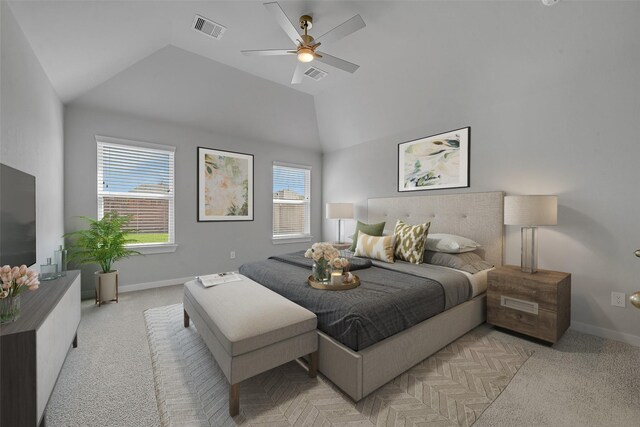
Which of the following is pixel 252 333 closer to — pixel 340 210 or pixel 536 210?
pixel 536 210

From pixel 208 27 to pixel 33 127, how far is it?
1.76 meters

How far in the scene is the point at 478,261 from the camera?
116 inches

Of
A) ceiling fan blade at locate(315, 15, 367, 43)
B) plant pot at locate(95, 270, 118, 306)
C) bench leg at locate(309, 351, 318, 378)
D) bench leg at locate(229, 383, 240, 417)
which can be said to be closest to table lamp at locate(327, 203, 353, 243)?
ceiling fan blade at locate(315, 15, 367, 43)

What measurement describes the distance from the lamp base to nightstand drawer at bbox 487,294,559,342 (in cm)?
40

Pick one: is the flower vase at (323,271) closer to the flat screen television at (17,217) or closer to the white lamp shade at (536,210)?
the white lamp shade at (536,210)

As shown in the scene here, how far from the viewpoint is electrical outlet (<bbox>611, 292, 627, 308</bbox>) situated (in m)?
2.34

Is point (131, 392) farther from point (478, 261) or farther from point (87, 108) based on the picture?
point (87, 108)

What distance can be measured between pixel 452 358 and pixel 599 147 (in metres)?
2.35

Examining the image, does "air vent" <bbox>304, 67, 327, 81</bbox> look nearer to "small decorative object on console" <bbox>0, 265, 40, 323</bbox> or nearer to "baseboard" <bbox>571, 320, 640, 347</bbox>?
"small decorative object on console" <bbox>0, 265, 40, 323</bbox>

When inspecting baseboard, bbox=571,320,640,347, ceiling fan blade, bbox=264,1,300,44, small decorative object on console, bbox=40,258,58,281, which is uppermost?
ceiling fan blade, bbox=264,1,300,44

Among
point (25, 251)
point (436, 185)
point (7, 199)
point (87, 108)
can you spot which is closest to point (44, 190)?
point (25, 251)

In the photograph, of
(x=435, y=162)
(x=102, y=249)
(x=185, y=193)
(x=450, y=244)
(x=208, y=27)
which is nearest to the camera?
(x=208, y=27)

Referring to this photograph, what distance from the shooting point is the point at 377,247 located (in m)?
3.15

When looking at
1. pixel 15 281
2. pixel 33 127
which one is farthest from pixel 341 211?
pixel 15 281
